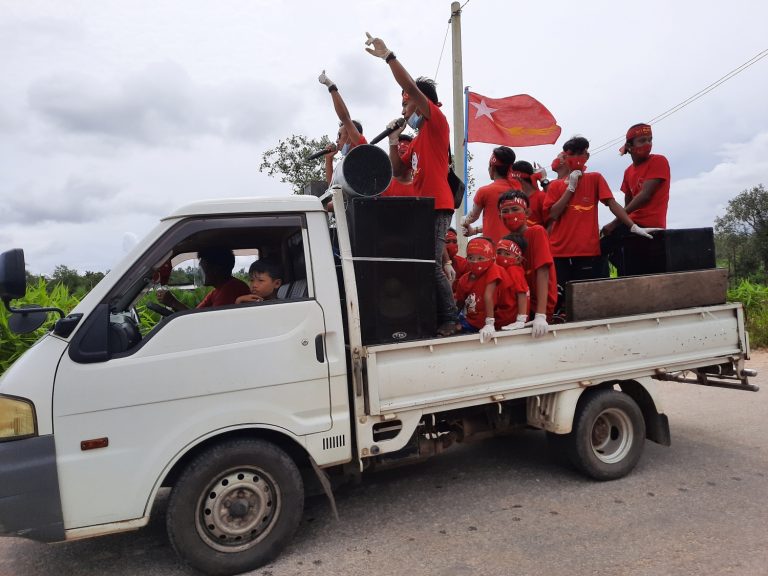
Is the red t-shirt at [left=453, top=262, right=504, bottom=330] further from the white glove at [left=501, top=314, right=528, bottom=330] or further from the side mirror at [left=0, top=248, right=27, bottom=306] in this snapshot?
the side mirror at [left=0, top=248, right=27, bottom=306]

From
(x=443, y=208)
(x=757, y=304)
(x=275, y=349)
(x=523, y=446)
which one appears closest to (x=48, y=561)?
(x=275, y=349)

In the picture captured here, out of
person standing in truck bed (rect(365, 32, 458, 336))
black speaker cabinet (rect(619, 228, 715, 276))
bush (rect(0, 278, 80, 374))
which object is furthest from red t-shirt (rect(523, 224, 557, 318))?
bush (rect(0, 278, 80, 374))

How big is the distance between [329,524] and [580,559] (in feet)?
5.19

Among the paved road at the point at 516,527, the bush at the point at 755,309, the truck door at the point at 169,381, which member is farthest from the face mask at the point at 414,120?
the bush at the point at 755,309

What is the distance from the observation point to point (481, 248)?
13.1 ft

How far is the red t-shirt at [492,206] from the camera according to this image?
495cm

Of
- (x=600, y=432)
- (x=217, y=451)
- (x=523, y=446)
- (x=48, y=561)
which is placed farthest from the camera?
(x=523, y=446)

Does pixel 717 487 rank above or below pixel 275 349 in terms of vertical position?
below

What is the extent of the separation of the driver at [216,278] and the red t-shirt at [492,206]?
7.77ft

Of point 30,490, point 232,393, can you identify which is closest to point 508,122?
point 232,393

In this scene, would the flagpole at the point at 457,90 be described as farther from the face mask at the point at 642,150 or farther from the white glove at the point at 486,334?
the white glove at the point at 486,334

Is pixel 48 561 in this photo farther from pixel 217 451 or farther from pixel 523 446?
pixel 523 446

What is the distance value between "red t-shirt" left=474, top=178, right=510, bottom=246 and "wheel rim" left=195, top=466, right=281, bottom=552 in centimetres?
292

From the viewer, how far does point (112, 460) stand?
9.31 ft
